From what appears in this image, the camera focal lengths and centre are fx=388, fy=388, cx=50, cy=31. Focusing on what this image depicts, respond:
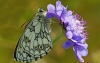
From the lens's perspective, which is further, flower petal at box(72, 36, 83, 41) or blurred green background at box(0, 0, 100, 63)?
blurred green background at box(0, 0, 100, 63)

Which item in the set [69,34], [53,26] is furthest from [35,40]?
[53,26]

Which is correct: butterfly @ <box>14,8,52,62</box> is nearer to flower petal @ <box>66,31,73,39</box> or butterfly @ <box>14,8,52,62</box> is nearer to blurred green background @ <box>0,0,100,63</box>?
flower petal @ <box>66,31,73,39</box>

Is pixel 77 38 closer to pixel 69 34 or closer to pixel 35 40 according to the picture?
pixel 69 34

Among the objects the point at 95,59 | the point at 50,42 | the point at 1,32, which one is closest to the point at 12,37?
the point at 1,32

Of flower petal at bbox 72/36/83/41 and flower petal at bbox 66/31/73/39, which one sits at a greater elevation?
flower petal at bbox 66/31/73/39

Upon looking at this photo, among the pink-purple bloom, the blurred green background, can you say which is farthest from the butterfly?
the blurred green background

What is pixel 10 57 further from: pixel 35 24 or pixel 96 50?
pixel 35 24
